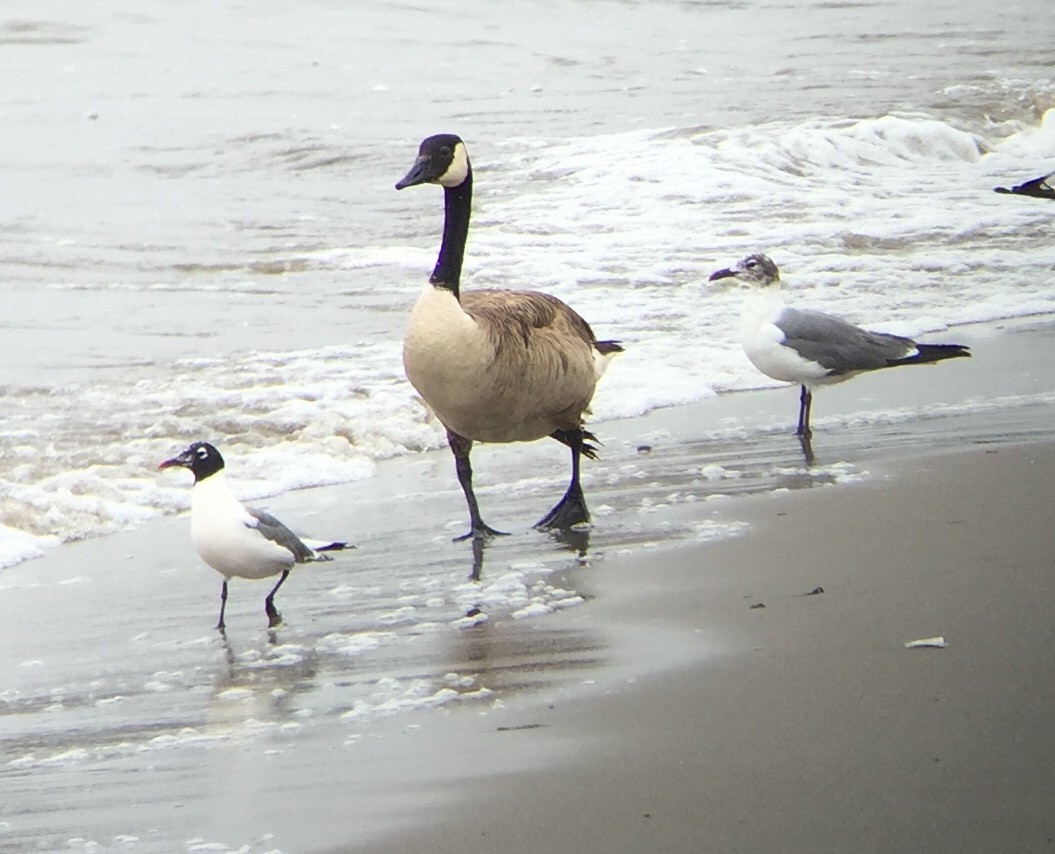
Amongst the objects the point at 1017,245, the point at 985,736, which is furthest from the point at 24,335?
the point at 985,736

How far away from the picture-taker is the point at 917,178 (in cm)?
2044

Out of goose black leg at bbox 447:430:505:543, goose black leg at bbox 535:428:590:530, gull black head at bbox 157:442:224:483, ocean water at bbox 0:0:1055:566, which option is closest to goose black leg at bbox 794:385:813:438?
ocean water at bbox 0:0:1055:566

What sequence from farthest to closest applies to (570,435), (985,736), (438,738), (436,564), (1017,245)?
(1017,245)
(570,435)
(436,564)
(438,738)
(985,736)

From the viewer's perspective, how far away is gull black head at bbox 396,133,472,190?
7.18 m

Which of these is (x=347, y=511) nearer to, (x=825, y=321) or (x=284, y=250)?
(x=825, y=321)

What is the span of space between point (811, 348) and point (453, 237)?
2.42m

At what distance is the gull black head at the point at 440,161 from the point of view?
7184mm

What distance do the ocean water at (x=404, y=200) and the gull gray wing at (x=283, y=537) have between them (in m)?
1.59

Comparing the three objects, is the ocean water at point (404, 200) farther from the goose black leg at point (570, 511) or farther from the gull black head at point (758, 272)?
the goose black leg at point (570, 511)

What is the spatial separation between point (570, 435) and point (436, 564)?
4.49ft

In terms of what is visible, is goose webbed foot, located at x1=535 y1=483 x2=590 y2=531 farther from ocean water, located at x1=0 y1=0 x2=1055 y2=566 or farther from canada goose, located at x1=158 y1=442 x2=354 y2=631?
ocean water, located at x1=0 y1=0 x2=1055 y2=566

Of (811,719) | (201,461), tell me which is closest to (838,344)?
(201,461)

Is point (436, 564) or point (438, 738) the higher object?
point (438, 738)

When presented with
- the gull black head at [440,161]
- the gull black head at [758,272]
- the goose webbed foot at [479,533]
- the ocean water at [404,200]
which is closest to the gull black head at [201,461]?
the goose webbed foot at [479,533]
